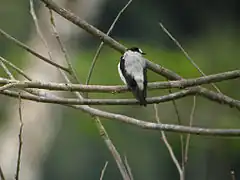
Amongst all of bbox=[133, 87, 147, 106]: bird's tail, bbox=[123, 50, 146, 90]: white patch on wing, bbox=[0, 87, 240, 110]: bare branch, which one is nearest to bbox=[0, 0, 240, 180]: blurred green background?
bbox=[123, 50, 146, 90]: white patch on wing

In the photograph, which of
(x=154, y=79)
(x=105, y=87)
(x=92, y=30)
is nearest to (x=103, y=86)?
(x=105, y=87)

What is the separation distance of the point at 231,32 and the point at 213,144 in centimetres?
133

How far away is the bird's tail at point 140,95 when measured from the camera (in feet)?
4.44

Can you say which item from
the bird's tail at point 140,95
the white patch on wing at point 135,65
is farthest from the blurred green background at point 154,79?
the bird's tail at point 140,95

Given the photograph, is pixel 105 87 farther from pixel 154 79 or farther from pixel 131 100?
pixel 154 79

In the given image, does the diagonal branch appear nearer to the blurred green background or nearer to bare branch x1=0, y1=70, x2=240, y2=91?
bare branch x1=0, y1=70, x2=240, y2=91

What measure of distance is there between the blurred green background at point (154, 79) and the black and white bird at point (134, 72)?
8.65ft

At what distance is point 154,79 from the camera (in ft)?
15.0

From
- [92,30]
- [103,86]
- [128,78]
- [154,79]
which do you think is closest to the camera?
[103,86]

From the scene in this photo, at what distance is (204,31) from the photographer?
6207mm

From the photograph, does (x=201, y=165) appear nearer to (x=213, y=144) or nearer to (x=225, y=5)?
(x=213, y=144)

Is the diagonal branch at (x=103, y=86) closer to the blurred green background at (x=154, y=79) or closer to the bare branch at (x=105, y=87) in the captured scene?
the bare branch at (x=105, y=87)

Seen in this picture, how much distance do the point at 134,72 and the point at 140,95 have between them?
123mm

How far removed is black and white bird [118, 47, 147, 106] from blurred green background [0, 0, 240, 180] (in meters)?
2.64
